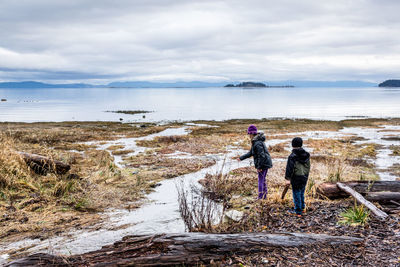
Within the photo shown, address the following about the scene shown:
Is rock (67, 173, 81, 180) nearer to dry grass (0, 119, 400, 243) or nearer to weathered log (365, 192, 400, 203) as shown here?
dry grass (0, 119, 400, 243)

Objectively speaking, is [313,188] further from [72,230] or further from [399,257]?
[72,230]

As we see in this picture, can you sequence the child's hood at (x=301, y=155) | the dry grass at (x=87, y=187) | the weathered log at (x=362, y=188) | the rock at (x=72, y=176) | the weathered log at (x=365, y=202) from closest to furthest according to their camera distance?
the weathered log at (x=365, y=202)
the child's hood at (x=301, y=155)
the dry grass at (x=87, y=187)
the weathered log at (x=362, y=188)
the rock at (x=72, y=176)

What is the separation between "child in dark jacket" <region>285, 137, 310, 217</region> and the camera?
23.3 ft

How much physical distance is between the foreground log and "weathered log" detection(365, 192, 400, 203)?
2.88 meters

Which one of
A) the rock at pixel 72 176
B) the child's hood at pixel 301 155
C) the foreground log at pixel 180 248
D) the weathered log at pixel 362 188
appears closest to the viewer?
the foreground log at pixel 180 248

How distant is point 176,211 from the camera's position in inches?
364

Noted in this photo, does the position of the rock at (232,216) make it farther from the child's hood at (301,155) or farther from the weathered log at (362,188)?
the weathered log at (362,188)

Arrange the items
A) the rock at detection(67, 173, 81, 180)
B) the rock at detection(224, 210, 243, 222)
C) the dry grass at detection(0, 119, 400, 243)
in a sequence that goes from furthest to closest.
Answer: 1. the rock at detection(67, 173, 81, 180)
2. the dry grass at detection(0, 119, 400, 243)
3. the rock at detection(224, 210, 243, 222)

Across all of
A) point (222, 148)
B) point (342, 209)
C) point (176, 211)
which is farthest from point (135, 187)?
point (222, 148)

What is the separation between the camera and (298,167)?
7.15 meters

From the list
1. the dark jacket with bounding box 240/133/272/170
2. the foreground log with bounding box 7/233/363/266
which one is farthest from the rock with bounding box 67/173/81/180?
the foreground log with bounding box 7/233/363/266

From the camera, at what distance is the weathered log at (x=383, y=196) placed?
7.61 metres

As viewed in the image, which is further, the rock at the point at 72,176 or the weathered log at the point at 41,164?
the rock at the point at 72,176

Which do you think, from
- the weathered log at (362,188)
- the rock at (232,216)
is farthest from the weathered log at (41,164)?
the weathered log at (362,188)
